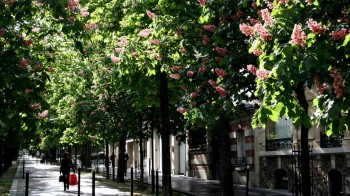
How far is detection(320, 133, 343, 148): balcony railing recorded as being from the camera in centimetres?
1712

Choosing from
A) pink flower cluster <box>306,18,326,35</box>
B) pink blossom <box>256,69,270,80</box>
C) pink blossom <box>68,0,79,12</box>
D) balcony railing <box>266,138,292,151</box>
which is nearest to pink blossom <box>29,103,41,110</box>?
pink blossom <box>68,0,79,12</box>

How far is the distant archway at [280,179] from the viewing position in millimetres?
21286

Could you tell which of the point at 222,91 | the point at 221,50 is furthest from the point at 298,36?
the point at 221,50

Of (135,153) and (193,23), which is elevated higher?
(193,23)

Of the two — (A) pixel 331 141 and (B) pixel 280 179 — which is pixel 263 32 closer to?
(A) pixel 331 141

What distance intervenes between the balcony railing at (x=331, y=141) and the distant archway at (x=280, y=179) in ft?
12.4

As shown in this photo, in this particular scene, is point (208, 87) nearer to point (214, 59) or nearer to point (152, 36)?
point (214, 59)

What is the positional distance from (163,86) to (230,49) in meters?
5.22

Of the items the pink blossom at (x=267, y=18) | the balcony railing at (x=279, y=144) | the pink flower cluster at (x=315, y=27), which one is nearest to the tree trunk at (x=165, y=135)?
the balcony railing at (x=279, y=144)

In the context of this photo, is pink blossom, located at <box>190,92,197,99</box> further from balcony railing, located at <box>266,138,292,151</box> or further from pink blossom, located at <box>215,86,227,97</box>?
balcony railing, located at <box>266,138,292,151</box>

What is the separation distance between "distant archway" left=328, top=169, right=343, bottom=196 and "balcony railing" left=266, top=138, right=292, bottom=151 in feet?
9.47

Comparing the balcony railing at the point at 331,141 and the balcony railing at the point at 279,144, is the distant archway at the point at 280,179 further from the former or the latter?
the balcony railing at the point at 331,141

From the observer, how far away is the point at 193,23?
10711 mm

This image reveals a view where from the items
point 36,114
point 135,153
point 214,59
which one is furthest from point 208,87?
point 135,153
